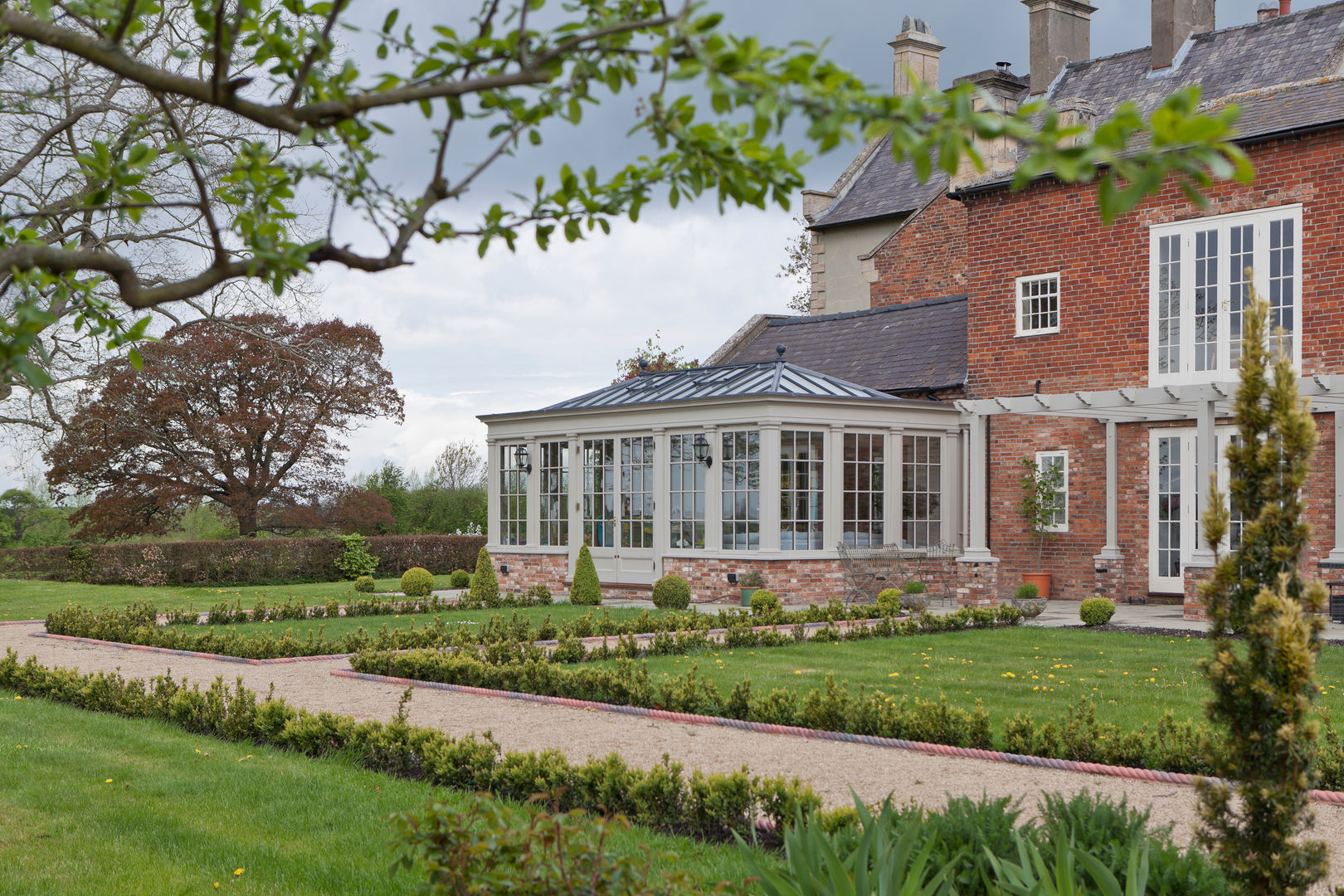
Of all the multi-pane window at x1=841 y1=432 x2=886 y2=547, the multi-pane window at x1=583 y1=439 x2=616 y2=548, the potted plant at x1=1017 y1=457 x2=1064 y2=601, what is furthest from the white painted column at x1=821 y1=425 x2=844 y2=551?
the multi-pane window at x1=583 y1=439 x2=616 y2=548

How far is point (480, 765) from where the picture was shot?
659 cm

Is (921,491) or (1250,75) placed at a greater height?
(1250,75)

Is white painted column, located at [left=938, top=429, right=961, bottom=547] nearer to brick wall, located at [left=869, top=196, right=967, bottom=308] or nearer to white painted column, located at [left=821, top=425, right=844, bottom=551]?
white painted column, located at [left=821, top=425, right=844, bottom=551]

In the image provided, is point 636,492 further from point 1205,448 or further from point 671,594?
point 1205,448

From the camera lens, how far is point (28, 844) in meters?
5.63

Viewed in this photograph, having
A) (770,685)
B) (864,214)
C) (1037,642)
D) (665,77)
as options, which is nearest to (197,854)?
(665,77)

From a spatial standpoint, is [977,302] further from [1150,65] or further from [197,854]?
[197,854]

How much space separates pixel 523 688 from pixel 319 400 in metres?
25.5

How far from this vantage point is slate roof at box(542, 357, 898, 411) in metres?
19.5

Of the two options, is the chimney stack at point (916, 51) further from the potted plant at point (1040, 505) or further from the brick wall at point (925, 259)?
the potted plant at point (1040, 505)

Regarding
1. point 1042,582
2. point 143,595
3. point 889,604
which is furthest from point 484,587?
point 1042,582

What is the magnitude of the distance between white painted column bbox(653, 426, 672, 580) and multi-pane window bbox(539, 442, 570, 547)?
2.28 meters

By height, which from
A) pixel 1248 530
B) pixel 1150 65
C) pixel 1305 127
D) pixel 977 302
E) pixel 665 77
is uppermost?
pixel 1150 65

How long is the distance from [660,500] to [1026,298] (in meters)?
6.84
